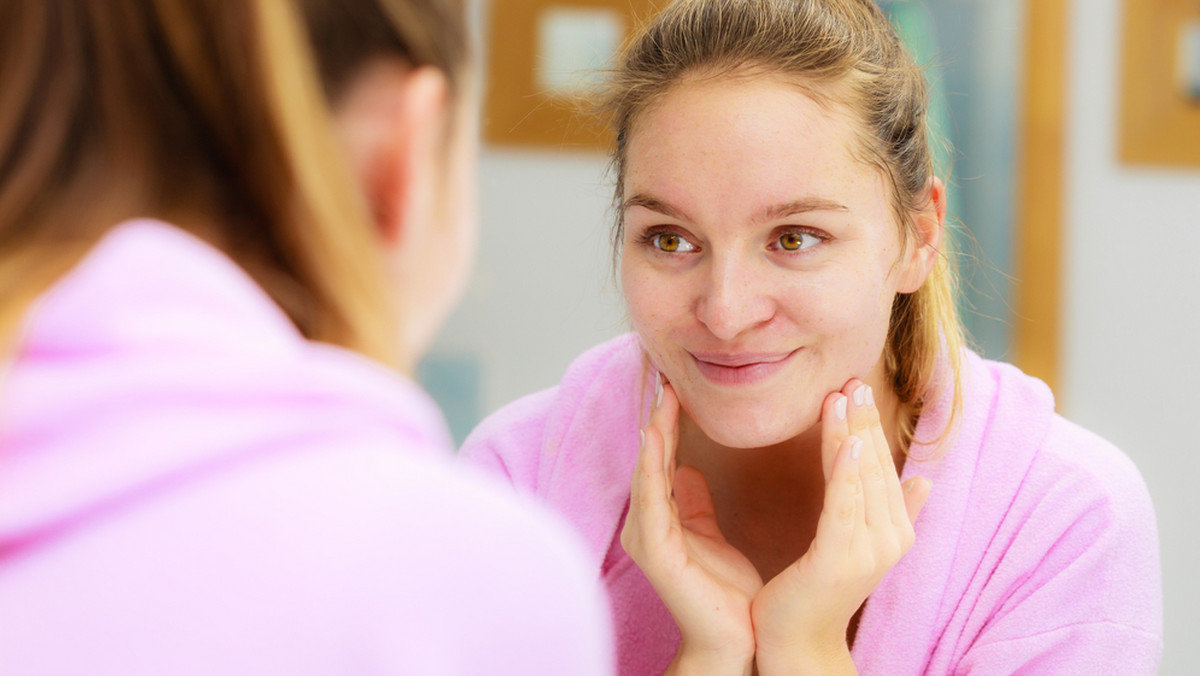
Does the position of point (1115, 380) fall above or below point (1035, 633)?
below

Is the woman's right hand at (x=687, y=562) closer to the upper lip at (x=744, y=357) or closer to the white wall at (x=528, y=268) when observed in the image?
the upper lip at (x=744, y=357)

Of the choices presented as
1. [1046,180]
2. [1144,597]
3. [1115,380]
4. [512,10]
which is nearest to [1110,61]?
[1046,180]

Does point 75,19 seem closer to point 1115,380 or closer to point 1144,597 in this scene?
point 1144,597

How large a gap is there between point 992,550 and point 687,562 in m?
0.24

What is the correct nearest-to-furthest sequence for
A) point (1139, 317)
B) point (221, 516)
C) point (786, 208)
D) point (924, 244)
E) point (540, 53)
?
point (221, 516)
point (786, 208)
point (924, 244)
point (540, 53)
point (1139, 317)

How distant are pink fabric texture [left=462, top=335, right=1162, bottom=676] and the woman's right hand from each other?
0.08m

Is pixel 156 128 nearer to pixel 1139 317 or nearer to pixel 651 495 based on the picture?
pixel 651 495

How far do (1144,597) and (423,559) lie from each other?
0.64 metres

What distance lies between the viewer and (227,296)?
1.13 ft

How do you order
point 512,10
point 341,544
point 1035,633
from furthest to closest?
1. point 512,10
2. point 1035,633
3. point 341,544

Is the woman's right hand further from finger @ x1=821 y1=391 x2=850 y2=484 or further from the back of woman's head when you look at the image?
the back of woman's head

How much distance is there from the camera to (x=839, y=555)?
73cm

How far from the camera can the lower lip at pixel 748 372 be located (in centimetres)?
76

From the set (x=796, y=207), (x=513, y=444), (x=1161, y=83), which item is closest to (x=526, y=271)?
(x=513, y=444)
